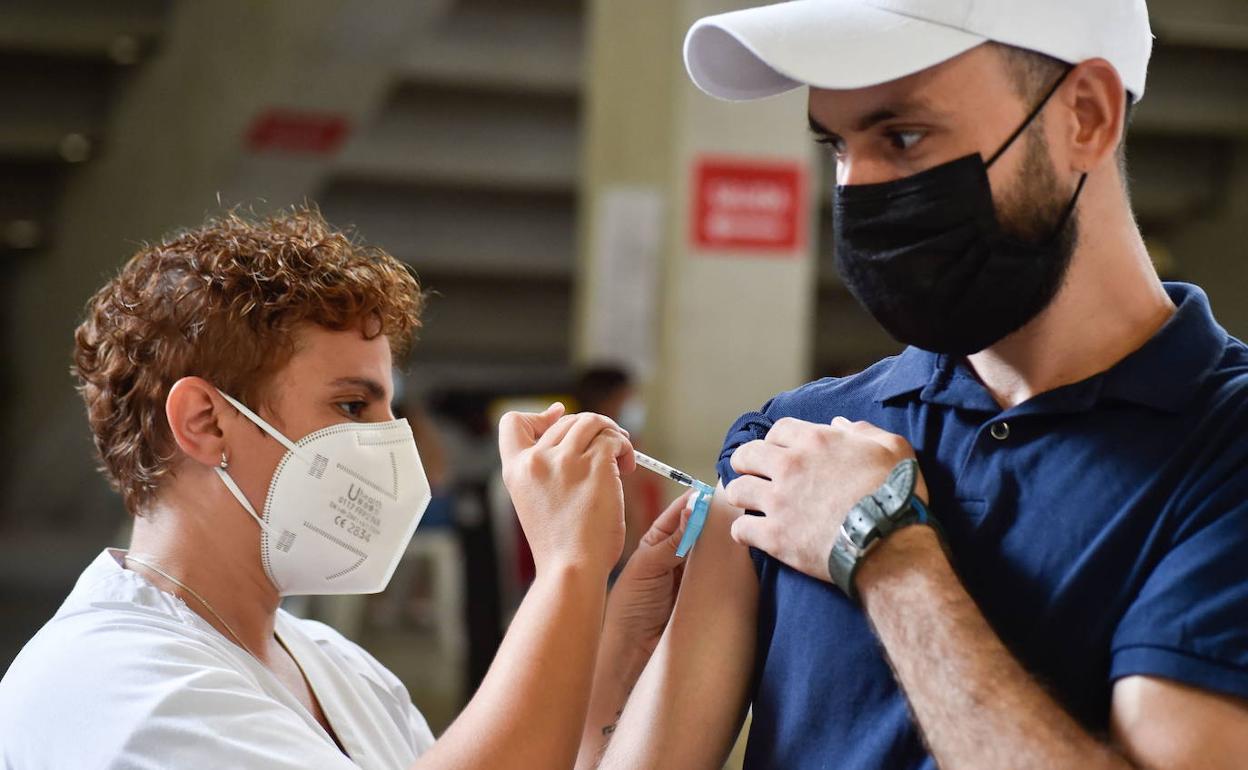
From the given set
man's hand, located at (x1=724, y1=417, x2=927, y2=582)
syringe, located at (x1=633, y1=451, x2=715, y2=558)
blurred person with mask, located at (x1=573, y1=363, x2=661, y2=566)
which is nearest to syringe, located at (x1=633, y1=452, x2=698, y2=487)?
syringe, located at (x1=633, y1=451, x2=715, y2=558)

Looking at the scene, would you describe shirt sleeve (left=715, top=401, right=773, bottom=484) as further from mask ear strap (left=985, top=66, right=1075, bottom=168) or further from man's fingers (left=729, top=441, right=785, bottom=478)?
mask ear strap (left=985, top=66, right=1075, bottom=168)

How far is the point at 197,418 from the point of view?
1648mm

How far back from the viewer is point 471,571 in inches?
179

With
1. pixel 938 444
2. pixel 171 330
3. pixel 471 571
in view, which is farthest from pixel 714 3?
pixel 938 444

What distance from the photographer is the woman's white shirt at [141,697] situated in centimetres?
135

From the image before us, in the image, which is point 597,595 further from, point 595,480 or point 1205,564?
point 1205,564

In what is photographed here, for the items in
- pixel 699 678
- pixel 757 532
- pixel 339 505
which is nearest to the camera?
pixel 757 532

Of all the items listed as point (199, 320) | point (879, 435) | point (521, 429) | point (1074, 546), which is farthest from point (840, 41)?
point (199, 320)

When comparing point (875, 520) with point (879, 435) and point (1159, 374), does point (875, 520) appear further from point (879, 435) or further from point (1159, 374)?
point (1159, 374)

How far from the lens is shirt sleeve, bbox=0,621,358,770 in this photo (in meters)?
1.35

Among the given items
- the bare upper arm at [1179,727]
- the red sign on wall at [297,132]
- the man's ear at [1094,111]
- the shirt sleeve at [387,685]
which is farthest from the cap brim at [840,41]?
the red sign on wall at [297,132]

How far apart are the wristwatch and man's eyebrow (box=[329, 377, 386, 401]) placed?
763 millimetres

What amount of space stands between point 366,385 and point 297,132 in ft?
13.2

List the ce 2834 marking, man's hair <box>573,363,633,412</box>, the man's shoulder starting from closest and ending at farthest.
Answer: the man's shoulder
the ce 2834 marking
man's hair <box>573,363,633,412</box>
